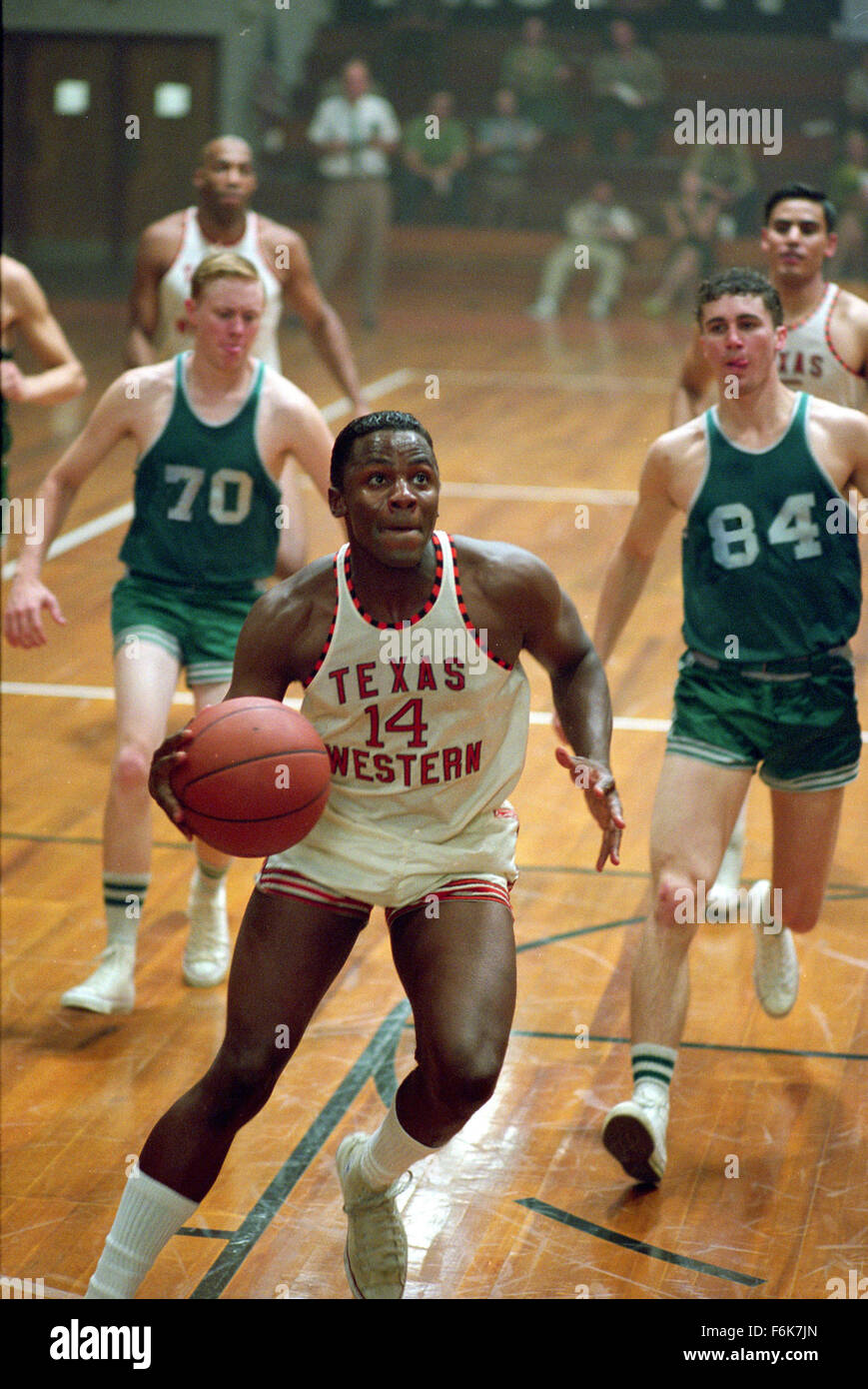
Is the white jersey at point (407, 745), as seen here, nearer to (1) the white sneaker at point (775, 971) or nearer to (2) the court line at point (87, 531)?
(1) the white sneaker at point (775, 971)

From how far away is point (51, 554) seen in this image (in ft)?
29.6

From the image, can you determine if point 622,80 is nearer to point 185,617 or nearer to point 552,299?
point 552,299

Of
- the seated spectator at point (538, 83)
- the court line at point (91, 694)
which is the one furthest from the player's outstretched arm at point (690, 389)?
the seated spectator at point (538, 83)

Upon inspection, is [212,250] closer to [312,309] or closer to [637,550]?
[312,309]

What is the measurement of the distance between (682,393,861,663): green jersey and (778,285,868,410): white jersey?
1.62 m

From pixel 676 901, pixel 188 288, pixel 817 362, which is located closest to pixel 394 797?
pixel 676 901

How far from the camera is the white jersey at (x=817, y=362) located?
5.60 m

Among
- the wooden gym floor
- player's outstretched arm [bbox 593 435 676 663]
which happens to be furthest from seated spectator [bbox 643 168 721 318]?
player's outstretched arm [bbox 593 435 676 663]

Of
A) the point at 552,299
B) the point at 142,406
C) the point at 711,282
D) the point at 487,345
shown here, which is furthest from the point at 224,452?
the point at 552,299

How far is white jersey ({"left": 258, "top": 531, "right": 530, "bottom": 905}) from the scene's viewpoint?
10.7 ft

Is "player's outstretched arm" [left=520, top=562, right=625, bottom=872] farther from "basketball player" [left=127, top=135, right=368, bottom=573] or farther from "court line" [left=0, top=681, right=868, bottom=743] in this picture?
"court line" [left=0, top=681, right=868, bottom=743]

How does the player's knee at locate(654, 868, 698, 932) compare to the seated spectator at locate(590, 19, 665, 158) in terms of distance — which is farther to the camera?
the seated spectator at locate(590, 19, 665, 158)

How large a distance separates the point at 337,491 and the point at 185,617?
1.52 metres

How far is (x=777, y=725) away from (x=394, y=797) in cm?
111
